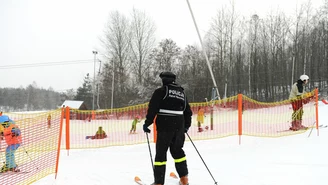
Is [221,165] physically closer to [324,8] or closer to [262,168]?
[262,168]

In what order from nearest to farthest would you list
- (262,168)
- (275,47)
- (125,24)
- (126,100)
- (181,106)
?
1. (181,106)
2. (262,168)
3. (275,47)
4. (126,100)
5. (125,24)

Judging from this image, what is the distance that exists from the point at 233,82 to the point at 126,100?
16.2 meters

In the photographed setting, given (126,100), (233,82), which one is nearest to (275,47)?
(233,82)

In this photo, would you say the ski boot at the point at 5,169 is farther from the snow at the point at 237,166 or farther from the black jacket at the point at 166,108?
the black jacket at the point at 166,108

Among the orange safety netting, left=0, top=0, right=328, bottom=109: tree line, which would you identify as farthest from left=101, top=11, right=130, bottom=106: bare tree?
the orange safety netting

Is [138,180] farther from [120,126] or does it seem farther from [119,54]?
[119,54]

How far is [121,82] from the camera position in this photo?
131 feet

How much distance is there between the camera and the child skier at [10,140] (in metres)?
4.38

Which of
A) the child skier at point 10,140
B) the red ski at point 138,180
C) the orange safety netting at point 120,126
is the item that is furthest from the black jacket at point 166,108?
the child skier at point 10,140

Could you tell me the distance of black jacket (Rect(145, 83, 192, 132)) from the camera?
3615mm

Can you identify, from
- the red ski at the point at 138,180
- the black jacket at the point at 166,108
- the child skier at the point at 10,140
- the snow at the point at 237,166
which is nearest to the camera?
the black jacket at the point at 166,108

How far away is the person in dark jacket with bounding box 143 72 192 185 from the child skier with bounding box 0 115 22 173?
248 cm

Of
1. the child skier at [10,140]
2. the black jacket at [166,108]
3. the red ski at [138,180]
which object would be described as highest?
the black jacket at [166,108]

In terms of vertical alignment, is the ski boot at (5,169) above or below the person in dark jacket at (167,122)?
below
